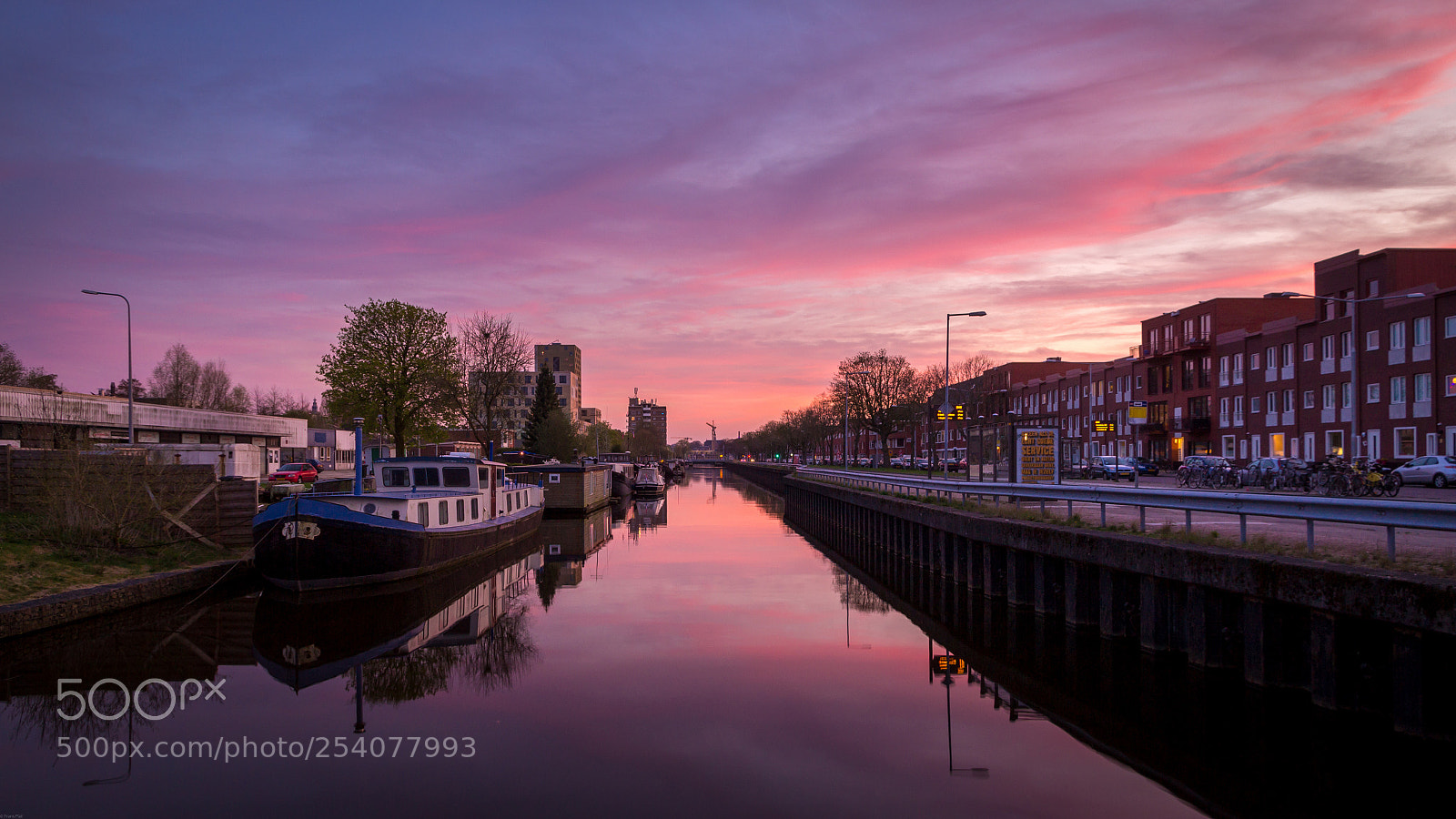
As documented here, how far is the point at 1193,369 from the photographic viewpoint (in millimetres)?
71750

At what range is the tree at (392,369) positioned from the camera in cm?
4972

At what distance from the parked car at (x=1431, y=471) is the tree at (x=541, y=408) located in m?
73.2

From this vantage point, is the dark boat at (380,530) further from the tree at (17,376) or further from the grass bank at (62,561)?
the tree at (17,376)

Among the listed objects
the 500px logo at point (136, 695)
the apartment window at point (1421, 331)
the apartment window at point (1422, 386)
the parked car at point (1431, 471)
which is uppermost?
the apartment window at point (1421, 331)

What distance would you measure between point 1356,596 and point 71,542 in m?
24.4

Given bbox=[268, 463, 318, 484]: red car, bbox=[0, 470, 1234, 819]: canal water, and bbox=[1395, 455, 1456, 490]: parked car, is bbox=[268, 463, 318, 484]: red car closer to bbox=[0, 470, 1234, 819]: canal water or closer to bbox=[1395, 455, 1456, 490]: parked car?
bbox=[0, 470, 1234, 819]: canal water

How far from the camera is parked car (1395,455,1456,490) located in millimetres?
37094

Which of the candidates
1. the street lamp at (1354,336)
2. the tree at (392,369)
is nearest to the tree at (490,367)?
the tree at (392,369)

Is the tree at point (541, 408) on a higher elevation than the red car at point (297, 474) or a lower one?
higher

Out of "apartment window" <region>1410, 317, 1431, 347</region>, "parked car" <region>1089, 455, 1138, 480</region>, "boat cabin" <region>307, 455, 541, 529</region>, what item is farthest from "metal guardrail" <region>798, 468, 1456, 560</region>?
"apartment window" <region>1410, 317, 1431, 347</region>

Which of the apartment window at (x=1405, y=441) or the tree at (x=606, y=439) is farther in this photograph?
the tree at (x=606, y=439)

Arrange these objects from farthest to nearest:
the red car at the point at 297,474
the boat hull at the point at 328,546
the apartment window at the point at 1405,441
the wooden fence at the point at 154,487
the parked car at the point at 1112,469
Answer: the parked car at the point at 1112,469 < the apartment window at the point at 1405,441 < the red car at the point at 297,474 < the boat hull at the point at 328,546 < the wooden fence at the point at 154,487

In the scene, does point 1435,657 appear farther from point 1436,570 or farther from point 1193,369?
point 1193,369

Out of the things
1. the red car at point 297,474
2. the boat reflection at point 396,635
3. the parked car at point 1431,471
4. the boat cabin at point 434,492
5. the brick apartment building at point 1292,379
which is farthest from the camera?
the red car at point 297,474
